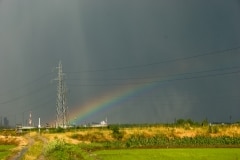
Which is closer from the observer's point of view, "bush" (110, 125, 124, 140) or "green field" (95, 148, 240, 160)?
"green field" (95, 148, 240, 160)

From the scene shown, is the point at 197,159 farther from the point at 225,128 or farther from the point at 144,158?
the point at 225,128

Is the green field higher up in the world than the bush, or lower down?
lower down

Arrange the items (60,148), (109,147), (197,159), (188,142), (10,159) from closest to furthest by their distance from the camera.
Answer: (197,159)
(10,159)
(60,148)
(109,147)
(188,142)

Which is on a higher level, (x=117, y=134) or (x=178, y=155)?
(x=117, y=134)

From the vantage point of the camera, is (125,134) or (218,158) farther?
(125,134)

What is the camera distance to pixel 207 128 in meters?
97.6

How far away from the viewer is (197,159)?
45.2 metres

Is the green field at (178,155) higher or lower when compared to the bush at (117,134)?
lower

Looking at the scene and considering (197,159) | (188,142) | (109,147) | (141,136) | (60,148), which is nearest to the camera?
(197,159)

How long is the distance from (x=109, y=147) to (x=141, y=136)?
A: 19.3 meters

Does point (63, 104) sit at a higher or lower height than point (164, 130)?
higher

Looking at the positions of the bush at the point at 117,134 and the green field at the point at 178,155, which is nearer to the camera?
the green field at the point at 178,155

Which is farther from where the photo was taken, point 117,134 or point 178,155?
point 117,134

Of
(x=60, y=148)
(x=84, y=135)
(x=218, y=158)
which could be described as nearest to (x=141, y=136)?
(x=84, y=135)
